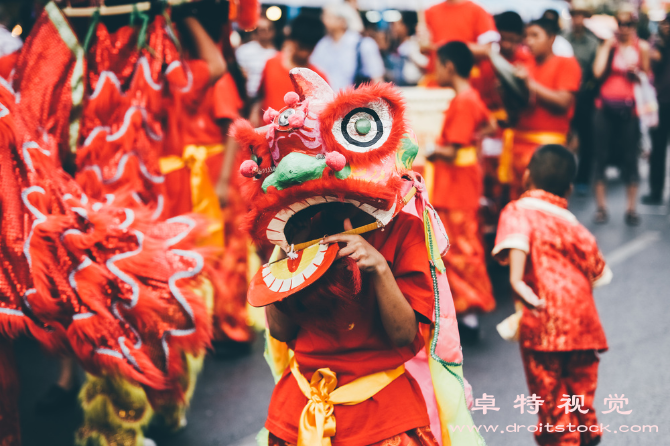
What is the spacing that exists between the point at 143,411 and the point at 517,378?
2.15 m

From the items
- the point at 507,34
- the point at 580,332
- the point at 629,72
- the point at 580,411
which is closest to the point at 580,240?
the point at 580,332

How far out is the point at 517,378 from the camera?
3.81 m

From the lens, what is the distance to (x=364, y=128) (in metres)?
1.54

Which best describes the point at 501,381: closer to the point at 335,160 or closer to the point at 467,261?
the point at 467,261

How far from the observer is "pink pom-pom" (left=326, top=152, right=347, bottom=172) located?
149 cm

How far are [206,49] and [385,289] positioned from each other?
190cm

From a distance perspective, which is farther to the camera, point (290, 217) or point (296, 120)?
point (290, 217)

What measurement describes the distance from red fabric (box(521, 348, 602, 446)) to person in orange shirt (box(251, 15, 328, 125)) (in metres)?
2.24

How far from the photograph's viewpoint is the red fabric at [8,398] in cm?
220

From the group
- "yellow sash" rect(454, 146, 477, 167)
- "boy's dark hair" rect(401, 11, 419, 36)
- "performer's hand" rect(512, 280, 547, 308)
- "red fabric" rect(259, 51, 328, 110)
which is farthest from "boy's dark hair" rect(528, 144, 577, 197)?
"boy's dark hair" rect(401, 11, 419, 36)

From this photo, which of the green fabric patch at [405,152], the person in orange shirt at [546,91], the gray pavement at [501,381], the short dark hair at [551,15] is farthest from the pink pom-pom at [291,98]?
the short dark hair at [551,15]

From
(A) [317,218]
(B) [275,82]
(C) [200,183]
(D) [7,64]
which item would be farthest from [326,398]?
(B) [275,82]

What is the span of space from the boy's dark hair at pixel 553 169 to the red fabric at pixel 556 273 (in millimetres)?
97

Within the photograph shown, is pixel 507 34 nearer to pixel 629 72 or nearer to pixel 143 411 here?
pixel 629 72
